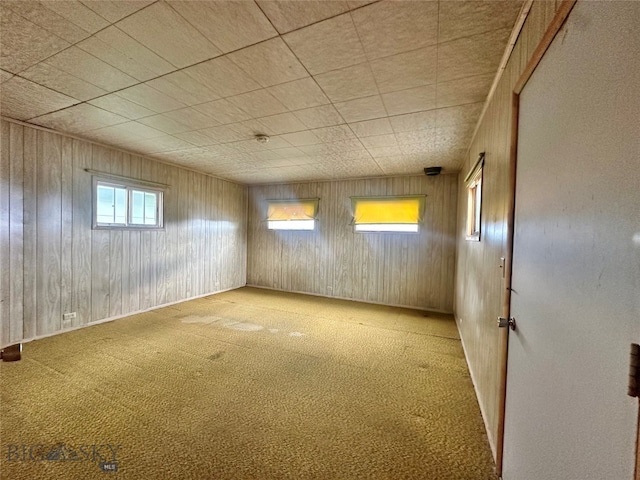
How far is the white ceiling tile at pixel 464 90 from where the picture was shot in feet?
6.11

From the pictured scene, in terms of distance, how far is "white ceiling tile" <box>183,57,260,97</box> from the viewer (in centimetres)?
176

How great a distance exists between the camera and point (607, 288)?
0.60 meters

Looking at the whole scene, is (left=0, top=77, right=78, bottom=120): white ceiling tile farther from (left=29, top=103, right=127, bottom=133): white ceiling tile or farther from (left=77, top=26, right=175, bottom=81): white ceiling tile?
(left=77, top=26, right=175, bottom=81): white ceiling tile

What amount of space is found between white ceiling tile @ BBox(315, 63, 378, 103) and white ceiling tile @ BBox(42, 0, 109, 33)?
1243mm

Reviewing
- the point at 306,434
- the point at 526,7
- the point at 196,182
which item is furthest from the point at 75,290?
the point at 526,7

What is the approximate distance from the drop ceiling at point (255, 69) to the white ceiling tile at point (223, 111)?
0.02 m

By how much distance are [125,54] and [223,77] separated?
22.8 inches

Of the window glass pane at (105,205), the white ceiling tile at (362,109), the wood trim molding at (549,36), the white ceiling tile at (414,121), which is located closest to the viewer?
the wood trim molding at (549,36)

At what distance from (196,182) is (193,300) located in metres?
2.16

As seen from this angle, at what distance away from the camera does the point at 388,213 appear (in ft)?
16.1

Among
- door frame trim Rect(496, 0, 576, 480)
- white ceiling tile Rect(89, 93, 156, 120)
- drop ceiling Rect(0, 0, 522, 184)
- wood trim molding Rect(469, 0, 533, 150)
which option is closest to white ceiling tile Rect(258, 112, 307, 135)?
drop ceiling Rect(0, 0, 522, 184)

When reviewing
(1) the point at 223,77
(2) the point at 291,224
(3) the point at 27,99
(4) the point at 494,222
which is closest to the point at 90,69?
(1) the point at 223,77

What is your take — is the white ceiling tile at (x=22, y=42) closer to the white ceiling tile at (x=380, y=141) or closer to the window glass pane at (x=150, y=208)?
the window glass pane at (x=150, y=208)

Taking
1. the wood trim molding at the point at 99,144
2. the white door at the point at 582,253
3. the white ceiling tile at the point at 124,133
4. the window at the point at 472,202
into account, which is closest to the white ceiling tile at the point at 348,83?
the white door at the point at 582,253
